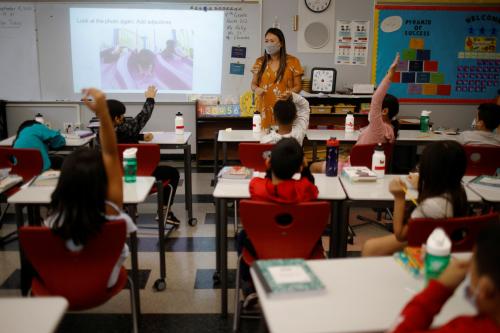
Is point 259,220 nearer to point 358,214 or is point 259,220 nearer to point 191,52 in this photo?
point 358,214

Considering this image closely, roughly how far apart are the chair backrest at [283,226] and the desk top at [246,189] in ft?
1.16

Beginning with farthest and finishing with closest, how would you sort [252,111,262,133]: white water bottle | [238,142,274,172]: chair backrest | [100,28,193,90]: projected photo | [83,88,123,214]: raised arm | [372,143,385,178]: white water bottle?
[100,28,193,90]: projected photo → [252,111,262,133]: white water bottle → [238,142,274,172]: chair backrest → [372,143,385,178]: white water bottle → [83,88,123,214]: raised arm

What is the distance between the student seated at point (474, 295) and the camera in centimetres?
111

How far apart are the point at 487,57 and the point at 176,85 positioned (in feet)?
14.5

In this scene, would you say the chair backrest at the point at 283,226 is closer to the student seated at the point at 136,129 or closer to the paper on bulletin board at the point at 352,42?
the student seated at the point at 136,129

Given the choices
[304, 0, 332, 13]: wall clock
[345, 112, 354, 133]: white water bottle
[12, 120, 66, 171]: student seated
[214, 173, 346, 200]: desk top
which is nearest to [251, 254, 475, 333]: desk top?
[214, 173, 346, 200]: desk top

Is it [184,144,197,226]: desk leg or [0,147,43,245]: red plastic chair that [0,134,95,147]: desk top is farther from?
[184,144,197,226]: desk leg

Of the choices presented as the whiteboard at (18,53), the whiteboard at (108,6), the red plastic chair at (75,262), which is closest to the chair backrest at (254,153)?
the red plastic chair at (75,262)

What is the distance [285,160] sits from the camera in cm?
229

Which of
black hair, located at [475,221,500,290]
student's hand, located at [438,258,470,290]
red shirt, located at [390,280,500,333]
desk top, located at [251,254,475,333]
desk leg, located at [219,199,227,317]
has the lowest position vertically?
desk leg, located at [219,199,227,317]

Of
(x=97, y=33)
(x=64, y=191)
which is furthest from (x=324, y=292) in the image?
(x=97, y=33)

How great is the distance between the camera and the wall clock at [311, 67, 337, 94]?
636 centimetres

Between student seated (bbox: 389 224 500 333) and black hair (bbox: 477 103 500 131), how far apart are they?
2.79 metres

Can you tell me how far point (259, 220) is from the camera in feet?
7.14
